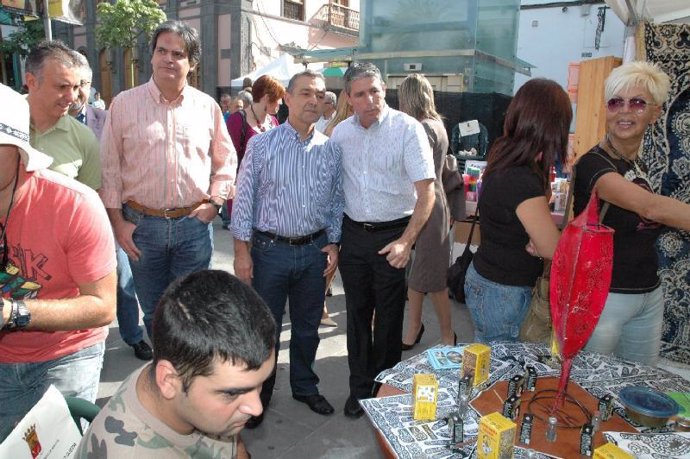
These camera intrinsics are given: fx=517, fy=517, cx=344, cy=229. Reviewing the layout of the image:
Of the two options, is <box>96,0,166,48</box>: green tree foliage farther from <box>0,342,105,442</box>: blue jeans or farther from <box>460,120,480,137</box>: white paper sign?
<box>0,342,105,442</box>: blue jeans

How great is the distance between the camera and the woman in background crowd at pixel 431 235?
3.52 m

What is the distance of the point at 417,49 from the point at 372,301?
10130mm

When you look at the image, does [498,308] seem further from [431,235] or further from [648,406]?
[431,235]

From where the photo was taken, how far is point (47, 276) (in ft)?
5.21

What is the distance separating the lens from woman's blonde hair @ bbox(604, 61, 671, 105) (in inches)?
79.1

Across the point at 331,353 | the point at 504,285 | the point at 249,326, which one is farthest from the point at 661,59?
the point at 249,326

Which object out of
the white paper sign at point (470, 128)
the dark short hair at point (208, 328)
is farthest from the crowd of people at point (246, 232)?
the white paper sign at point (470, 128)

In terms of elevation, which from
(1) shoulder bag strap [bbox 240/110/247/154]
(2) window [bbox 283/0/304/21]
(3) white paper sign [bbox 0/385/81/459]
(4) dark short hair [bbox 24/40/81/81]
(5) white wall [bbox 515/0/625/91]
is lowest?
(3) white paper sign [bbox 0/385/81/459]

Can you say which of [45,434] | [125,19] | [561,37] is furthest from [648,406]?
[125,19]

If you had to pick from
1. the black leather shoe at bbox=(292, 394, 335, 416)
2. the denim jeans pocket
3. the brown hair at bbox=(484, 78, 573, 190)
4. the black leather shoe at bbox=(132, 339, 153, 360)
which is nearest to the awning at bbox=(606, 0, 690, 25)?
the brown hair at bbox=(484, 78, 573, 190)

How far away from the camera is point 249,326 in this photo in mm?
1081

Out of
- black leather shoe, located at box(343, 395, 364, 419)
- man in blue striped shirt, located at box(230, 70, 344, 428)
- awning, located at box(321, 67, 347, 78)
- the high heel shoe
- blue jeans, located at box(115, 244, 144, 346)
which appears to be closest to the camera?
man in blue striped shirt, located at box(230, 70, 344, 428)

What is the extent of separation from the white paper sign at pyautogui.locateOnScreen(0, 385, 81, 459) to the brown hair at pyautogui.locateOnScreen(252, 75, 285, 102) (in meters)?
3.36

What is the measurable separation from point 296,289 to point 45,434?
1724mm
